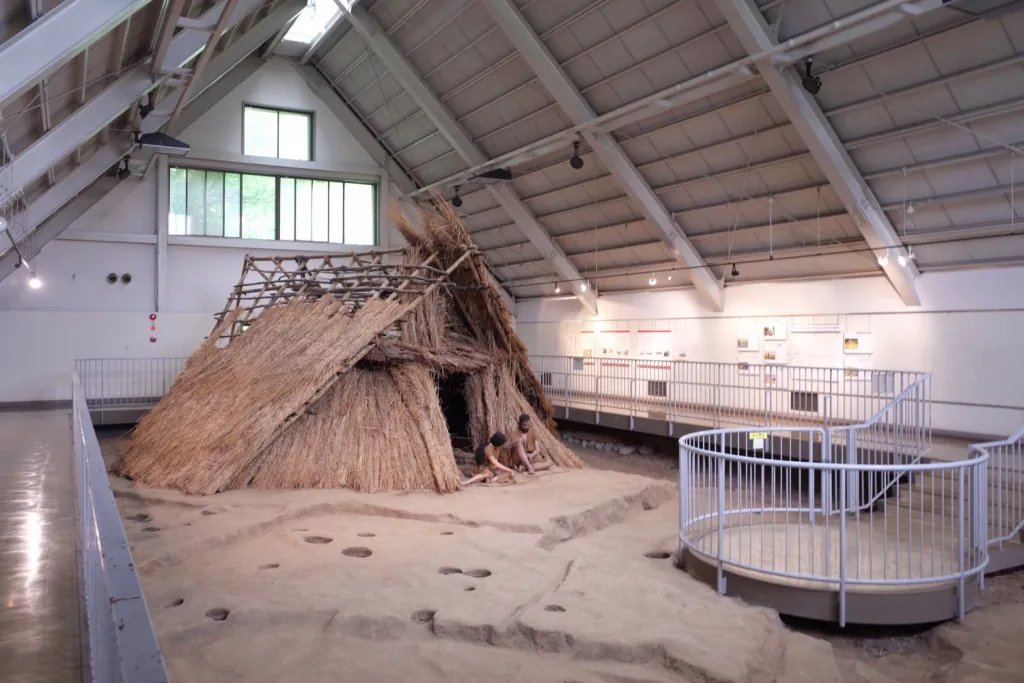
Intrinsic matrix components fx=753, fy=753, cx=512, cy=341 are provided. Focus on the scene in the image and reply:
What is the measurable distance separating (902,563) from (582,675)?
330 centimetres

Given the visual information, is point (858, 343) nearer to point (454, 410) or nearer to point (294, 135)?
point (454, 410)

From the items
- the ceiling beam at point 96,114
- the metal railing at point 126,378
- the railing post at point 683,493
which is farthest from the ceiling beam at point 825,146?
the metal railing at point 126,378

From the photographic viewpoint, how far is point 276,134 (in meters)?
20.5

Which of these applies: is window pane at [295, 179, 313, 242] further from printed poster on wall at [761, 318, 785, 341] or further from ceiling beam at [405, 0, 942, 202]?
printed poster on wall at [761, 318, 785, 341]

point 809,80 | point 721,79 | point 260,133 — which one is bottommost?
point 809,80

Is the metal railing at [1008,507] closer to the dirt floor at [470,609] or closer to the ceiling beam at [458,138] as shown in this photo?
the dirt floor at [470,609]

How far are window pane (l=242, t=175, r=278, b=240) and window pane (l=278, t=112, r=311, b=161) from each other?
921 millimetres

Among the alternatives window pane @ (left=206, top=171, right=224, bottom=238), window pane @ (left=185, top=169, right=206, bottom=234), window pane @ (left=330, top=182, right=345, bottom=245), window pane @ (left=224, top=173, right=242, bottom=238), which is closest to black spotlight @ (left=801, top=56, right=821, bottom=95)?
window pane @ (left=330, top=182, right=345, bottom=245)

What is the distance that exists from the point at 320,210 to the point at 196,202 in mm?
3180

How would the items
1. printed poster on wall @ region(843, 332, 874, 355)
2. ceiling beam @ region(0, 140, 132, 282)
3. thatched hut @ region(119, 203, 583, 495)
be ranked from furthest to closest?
printed poster on wall @ region(843, 332, 874, 355) < ceiling beam @ region(0, 140, 132, 282) < thatched hut @ region(119, 203, 583, 495)

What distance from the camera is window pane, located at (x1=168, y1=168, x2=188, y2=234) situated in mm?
19203

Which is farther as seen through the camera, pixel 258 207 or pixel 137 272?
pixel 258 207

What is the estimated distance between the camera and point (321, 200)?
68.8ft

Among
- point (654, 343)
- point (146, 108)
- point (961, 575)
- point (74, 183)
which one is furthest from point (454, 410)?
point (961, 575)
